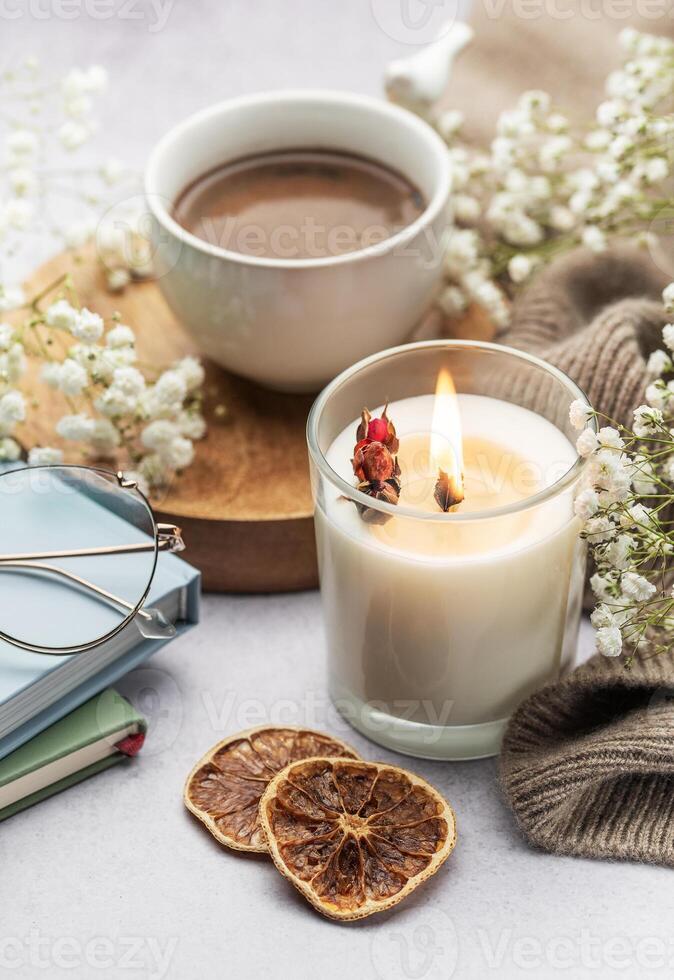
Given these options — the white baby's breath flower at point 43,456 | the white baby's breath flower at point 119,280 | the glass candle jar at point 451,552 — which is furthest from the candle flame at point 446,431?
the white baby's breath flower at point 119,280

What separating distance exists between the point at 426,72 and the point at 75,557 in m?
0.58

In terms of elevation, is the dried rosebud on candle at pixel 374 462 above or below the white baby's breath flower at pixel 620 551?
above

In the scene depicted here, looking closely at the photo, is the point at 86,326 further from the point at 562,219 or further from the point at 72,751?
the point at 562,219

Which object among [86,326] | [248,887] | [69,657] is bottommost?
[248,887]

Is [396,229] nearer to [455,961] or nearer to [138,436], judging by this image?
[138,436]

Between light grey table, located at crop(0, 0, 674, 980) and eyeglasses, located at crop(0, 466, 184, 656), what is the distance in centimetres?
10

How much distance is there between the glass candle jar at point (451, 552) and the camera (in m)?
0.76

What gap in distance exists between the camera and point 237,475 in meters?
1.01

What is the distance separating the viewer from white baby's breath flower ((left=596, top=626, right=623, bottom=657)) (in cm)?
75

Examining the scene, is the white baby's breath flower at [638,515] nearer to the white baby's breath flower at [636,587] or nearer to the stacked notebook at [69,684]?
the white baby's breath flower at [636,587]

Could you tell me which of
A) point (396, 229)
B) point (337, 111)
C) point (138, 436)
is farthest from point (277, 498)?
point (337, 111)

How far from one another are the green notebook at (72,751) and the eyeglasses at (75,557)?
0.06m

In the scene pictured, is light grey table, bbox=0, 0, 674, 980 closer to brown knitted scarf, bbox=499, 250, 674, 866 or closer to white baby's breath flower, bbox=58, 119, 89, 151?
brown knitted scarf, bbox=499, 250, 674, 866

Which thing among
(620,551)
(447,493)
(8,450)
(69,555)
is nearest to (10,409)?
(8,450)
